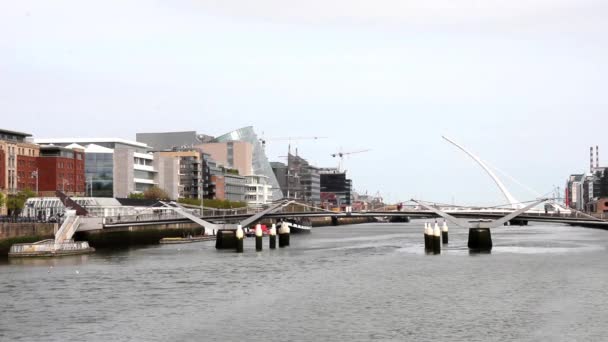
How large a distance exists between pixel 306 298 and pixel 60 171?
299 feet

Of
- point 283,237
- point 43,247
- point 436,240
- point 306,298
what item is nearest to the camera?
point 306,298

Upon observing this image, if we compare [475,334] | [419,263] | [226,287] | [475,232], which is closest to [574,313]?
[475,334]

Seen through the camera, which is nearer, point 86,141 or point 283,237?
point 283,237

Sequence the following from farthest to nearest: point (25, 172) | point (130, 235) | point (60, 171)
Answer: point (60, 171), point (25, 172), point (130, 235)

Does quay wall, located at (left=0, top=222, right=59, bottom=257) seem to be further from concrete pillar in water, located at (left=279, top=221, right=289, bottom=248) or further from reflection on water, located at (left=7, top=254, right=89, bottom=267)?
concrete pillar in water, located at (left=279, top=221, right=289, bottom=248)

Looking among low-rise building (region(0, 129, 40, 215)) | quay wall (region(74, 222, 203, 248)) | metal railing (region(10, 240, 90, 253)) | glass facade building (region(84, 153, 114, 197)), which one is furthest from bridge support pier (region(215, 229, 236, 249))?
glass facade building (region(84, 153, 114, 197))

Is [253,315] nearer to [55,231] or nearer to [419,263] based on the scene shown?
[419,263]

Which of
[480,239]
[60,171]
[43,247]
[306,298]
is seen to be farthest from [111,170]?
[306,298]

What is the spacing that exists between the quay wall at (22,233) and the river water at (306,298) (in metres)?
6.22

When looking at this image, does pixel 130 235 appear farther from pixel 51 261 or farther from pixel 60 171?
pixel 60 171

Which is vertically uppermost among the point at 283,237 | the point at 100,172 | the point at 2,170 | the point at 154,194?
the point at 100,172

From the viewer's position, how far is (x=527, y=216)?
92.1 m

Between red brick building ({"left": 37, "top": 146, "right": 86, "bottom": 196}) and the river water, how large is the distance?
56.3 m

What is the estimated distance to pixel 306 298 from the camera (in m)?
47.4
